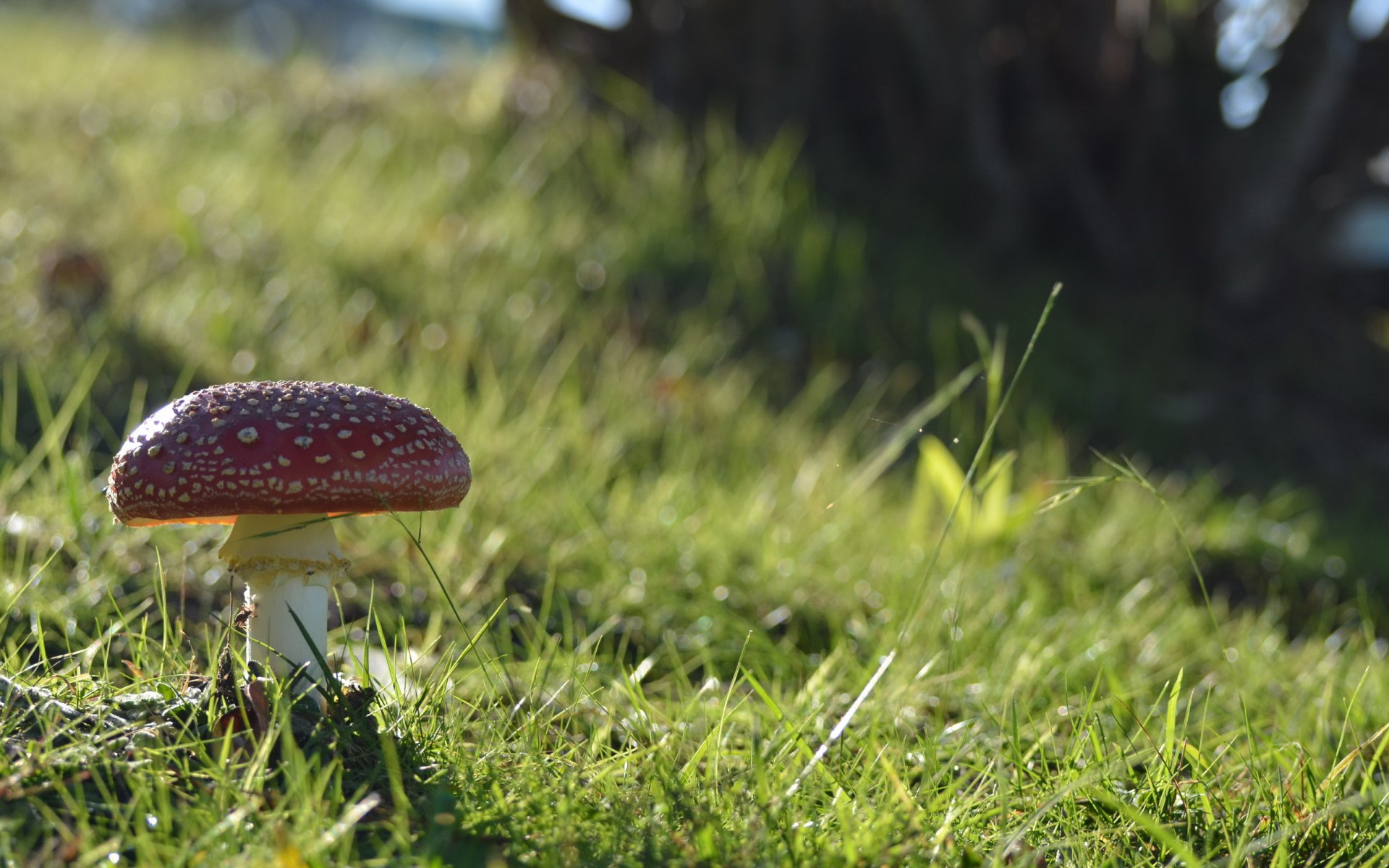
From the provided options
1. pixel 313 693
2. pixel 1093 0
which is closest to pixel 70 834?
pixel 313 693

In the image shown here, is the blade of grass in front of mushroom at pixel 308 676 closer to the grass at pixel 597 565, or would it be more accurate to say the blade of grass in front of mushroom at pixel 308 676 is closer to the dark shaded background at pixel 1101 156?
the grass at pixel 597 565

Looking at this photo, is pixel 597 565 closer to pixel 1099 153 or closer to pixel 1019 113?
pixel 1019 113

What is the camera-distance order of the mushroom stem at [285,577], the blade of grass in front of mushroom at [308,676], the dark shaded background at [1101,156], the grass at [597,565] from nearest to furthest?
the grass at [597,565] < the blade of grass in front of mushroom at [308,676] < the mushroom stem at [285,577] < the dark shaded background at [1101,156]

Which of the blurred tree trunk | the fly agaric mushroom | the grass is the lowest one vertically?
the grass

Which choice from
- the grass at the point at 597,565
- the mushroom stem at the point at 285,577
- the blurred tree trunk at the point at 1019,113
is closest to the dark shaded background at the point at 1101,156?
the blurred tree trunk at the point at 1019,113

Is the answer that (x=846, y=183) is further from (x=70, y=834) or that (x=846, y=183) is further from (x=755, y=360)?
(x=70, y=834)

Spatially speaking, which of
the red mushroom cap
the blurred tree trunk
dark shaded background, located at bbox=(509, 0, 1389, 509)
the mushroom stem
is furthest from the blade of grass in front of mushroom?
the blurred tree trunk

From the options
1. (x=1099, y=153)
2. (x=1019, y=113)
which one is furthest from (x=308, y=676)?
(x=1099, y=153)

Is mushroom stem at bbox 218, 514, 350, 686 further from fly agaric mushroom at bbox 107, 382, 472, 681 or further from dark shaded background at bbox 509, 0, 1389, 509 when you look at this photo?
dark shaded background at bbox 509, 0, 1389, 509
